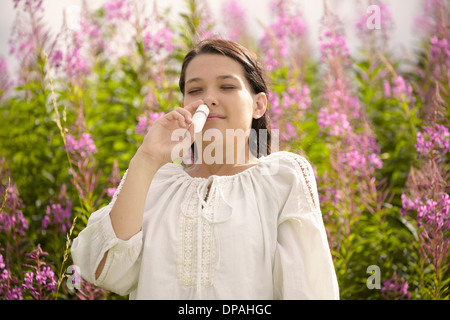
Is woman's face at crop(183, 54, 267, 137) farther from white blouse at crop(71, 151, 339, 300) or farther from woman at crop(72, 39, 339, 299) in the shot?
white blouse at crop(71, 151, 339, 300)

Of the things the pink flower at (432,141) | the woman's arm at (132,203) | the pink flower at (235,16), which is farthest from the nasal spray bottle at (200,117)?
the pink flower at (235,16)

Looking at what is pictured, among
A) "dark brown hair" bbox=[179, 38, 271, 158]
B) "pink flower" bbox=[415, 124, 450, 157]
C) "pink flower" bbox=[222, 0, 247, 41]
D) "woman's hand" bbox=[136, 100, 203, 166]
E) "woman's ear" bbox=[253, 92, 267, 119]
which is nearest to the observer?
"woman's hand" bbox=[136, 100, 203, 166]

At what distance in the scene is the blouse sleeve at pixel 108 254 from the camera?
153 cm

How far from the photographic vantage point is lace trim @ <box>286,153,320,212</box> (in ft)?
5.15

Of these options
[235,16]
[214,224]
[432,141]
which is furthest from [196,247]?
[235,16]

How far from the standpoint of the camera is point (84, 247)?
5.34 feet

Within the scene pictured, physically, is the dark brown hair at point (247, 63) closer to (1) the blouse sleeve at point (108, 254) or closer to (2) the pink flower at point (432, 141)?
(1) the blouse sleeve at point (108, 254)

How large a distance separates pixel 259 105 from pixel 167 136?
1.39 feet

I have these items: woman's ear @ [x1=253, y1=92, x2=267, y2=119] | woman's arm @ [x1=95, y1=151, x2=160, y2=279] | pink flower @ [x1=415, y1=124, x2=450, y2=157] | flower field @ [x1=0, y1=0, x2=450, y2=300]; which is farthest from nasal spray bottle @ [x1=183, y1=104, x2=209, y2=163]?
pink flower @ [x1=415, y1=124, x2=450, y2=157]

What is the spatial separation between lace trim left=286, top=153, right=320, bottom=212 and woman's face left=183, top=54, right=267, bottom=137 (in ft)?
0.72

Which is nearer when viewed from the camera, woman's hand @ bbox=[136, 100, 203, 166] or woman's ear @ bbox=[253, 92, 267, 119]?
woman's hand @ bbox=[136, 100, 203, 166]

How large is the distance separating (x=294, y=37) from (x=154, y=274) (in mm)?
2383

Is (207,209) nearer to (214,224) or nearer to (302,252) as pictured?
(214,224)

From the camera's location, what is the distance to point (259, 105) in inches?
73.5
